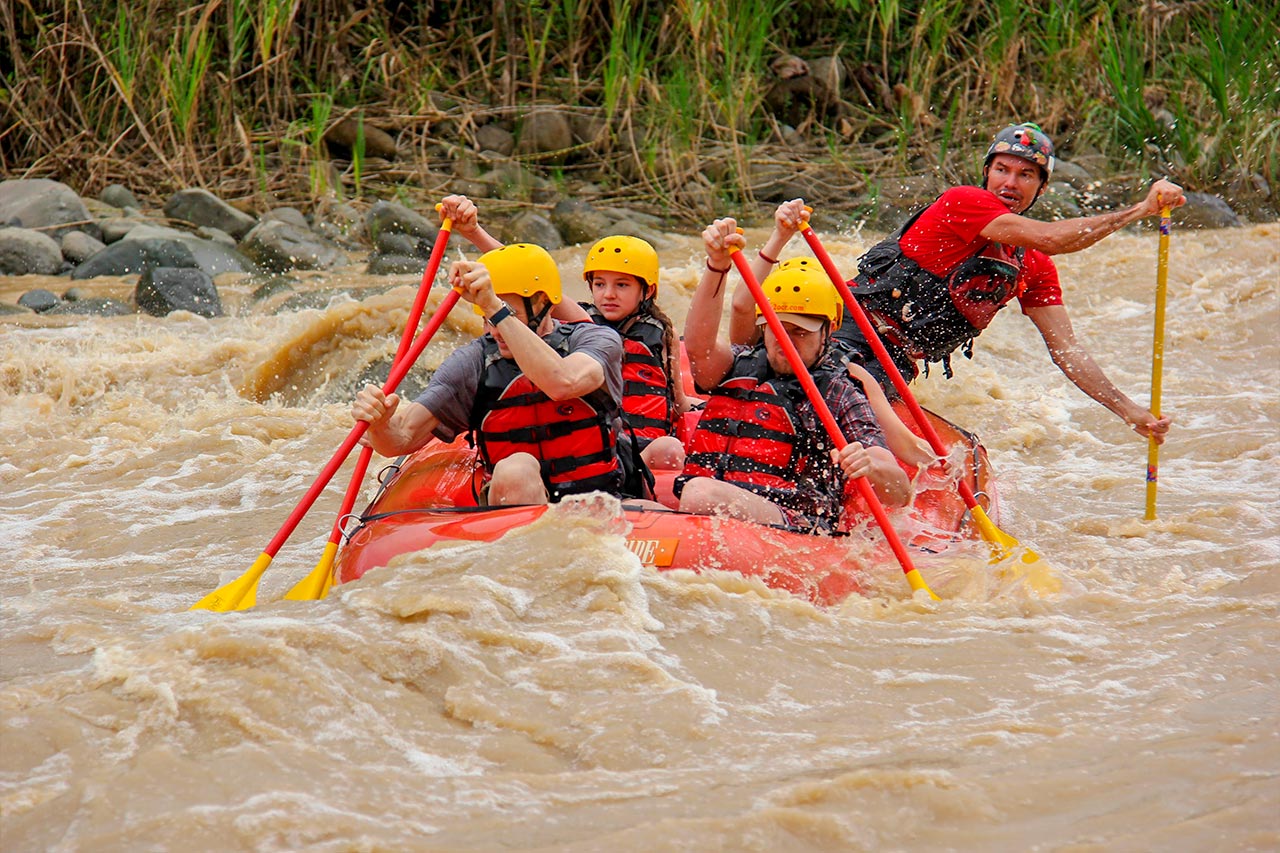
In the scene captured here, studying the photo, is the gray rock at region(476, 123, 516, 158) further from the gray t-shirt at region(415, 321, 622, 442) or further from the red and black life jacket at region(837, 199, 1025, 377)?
the gray t-shirt at region(415, 321, 622, 442)

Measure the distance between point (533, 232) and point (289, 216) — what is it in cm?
196

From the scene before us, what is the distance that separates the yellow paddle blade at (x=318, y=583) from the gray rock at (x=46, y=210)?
23.8ft

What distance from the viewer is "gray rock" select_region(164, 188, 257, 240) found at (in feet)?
34.4

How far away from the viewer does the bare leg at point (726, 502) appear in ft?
12.7

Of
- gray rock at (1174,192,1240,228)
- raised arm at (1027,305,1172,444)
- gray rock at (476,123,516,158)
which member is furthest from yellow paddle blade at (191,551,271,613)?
gray rock at (1174,192,1240,228)

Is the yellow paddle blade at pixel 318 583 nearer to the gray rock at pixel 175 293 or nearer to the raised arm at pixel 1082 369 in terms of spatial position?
the raised arm at pixel 1082 369

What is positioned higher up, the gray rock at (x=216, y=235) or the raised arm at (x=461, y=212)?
the raised arm at (x=461, y=212)

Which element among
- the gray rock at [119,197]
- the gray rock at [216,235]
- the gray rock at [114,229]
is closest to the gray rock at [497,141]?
the gray rock at [216,235]

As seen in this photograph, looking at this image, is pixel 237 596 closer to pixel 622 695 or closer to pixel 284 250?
pixel 622 695

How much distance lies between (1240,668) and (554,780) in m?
1.77

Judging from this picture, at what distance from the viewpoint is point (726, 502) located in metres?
3.89

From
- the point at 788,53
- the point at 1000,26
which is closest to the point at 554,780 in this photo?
the point at 1000,26

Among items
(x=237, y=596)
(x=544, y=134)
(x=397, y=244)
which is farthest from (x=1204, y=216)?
(x=237, y=596)

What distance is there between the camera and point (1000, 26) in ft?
37.5
